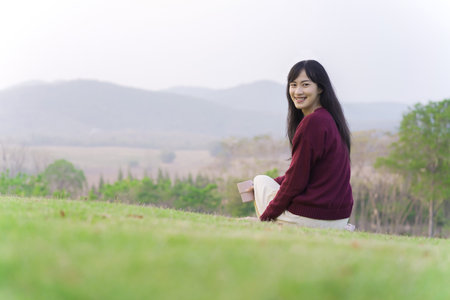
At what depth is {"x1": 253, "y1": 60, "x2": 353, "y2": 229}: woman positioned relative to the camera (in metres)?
6.21

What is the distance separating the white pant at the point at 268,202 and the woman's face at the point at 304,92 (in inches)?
47.0

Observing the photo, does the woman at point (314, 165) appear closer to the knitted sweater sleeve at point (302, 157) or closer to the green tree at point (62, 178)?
the knitted sweater sleeve at point (302, 157)

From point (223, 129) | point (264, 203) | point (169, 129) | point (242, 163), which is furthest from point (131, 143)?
point (264, 203)

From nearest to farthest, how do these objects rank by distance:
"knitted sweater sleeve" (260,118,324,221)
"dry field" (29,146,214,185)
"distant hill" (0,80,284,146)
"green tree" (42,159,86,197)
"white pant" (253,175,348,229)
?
"knitted sweater sleeve" (260,118,324,221)
"white pant" (253,175,348,229)
"green tree" (42,159,86,197)
"dry field" (29,146,214,185)
"distant hill" (0,80,284,146)

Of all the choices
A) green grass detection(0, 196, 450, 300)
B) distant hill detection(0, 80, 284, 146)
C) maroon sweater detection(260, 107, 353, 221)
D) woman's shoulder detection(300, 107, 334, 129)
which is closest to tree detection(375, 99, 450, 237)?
maroon sweater detection(260, 107, 353, 221)

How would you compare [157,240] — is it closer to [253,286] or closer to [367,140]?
[253,286]

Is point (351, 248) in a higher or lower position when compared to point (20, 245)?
lower

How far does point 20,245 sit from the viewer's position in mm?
3336

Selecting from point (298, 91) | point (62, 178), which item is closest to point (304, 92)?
point (298, 91)

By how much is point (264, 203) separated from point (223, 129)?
132425 millimetres

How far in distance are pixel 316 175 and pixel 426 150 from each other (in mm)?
32217

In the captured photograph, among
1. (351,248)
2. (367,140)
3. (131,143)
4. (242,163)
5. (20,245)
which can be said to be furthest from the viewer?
(131,143)

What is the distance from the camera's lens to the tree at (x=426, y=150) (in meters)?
34.8

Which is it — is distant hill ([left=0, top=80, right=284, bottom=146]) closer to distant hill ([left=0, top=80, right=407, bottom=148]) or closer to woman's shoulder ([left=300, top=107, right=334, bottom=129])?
distant hill ([left=0, top=80, right=407, bottom=148])
